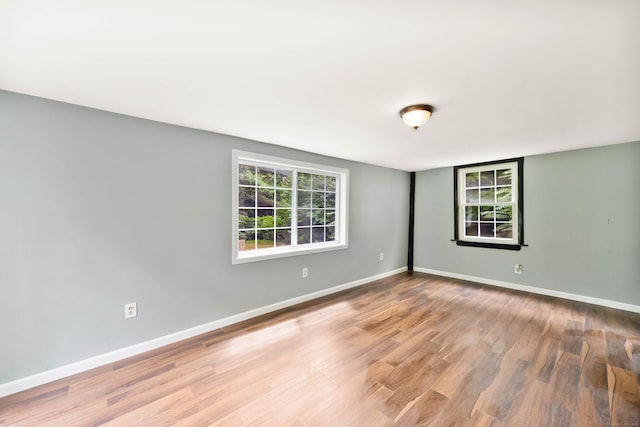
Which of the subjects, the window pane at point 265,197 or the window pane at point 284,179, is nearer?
the window pane at point 265,197

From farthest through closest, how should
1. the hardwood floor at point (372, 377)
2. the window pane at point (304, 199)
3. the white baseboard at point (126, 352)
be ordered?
1. the window pane at point (304, 199)
2. the white baseboard at point (126, 352)
3. the hardwood floor at point (372, 377)

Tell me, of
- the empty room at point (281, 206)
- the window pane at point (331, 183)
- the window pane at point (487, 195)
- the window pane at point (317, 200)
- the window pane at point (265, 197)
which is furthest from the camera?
the window pane at point (487, 195)

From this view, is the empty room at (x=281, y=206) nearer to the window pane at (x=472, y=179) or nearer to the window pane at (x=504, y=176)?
the window pane at (x=504, y=176)

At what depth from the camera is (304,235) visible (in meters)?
3.82

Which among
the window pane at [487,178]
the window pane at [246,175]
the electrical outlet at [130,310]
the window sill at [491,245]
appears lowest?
the electrical outlet at [130,310]

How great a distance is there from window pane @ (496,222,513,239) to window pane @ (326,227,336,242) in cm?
288

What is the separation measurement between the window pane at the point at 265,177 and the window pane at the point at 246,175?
0.09 metres

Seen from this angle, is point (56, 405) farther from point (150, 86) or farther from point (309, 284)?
point (309, 284)

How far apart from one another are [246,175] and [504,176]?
4244 mm

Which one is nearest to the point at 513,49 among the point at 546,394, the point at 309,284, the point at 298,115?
the point at 298,115

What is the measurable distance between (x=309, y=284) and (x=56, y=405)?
260 centimetres

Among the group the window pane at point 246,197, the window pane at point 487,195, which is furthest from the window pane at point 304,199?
the window pane at point 487,195

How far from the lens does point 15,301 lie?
1860mm

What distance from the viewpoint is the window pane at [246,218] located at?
10.2 ft
